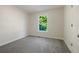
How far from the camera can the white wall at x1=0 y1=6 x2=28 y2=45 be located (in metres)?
5.12

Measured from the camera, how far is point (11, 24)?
584 centimetres

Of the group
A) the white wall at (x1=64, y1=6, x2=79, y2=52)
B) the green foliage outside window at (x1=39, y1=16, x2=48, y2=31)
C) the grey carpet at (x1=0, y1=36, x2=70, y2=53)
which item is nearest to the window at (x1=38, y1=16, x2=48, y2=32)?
the green foliage outside window at (x1=39, y1=16, x2=48, y2=31)

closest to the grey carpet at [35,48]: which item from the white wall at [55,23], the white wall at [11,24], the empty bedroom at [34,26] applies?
the empty bedroom at [34,26]

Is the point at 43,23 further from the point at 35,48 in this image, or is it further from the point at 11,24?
the point at 35,48

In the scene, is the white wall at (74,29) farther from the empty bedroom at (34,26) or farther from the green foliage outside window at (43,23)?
the green foliage outside window at (43,23)

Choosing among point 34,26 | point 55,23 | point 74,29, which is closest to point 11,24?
point 34,26

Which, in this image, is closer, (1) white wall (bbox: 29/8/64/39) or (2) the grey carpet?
(2) the grey carpet

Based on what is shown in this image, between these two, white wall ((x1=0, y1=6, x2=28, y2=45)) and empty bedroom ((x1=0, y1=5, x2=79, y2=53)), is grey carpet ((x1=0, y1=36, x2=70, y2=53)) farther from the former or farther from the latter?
white wall ((x1=0, y1=6, x2=28, y2=45))

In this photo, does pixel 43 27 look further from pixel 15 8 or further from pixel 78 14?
pixel 78 14

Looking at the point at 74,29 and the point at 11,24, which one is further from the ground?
the point at 11,24

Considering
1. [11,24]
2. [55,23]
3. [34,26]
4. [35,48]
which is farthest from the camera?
[34,26]

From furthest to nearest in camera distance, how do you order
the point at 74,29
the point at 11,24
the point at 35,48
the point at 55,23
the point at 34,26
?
the point at 34,26 < the point at 55,23 < the point at 11,24 < the point at 35,48 < the point at 74,29

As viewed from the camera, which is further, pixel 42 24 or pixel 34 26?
pixel 34 26
